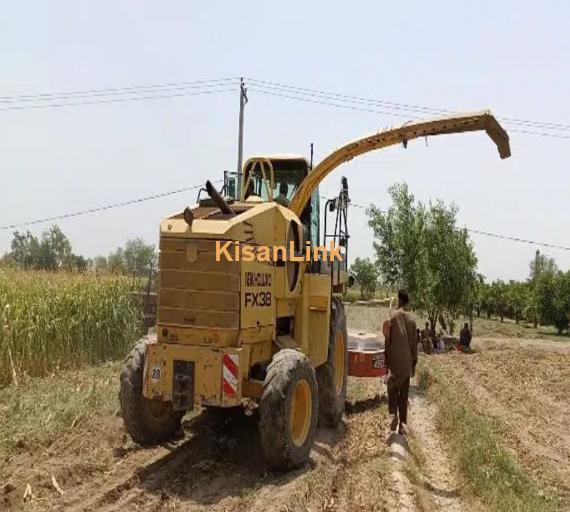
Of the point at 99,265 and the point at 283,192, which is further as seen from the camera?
the point at 99,265

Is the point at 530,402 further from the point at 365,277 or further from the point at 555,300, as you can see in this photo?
the point at 365,277

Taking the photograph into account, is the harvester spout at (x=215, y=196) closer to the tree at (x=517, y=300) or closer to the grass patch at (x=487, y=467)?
the grass patch at (x=487, y=467)

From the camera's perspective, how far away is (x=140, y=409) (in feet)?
22.4

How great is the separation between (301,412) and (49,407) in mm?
3813

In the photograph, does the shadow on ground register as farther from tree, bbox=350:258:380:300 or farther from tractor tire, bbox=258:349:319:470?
tree, bbox=350:258:380:300

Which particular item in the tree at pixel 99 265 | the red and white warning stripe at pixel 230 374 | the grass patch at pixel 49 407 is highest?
the tree at pixel 99 265

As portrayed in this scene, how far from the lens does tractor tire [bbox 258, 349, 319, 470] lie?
6051mm

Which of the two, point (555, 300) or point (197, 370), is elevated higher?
point (197, 370)

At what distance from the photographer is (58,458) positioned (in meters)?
6.58

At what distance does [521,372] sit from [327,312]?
10295 millimetres

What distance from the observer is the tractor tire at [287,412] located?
605 cm

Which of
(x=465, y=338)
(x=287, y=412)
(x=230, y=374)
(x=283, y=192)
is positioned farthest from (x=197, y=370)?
(x=465, y=338)

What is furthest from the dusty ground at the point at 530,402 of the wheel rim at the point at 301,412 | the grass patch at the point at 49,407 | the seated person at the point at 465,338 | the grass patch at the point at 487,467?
the grass patch at the point at 49,407

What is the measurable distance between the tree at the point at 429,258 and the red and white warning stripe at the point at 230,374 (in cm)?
2274
